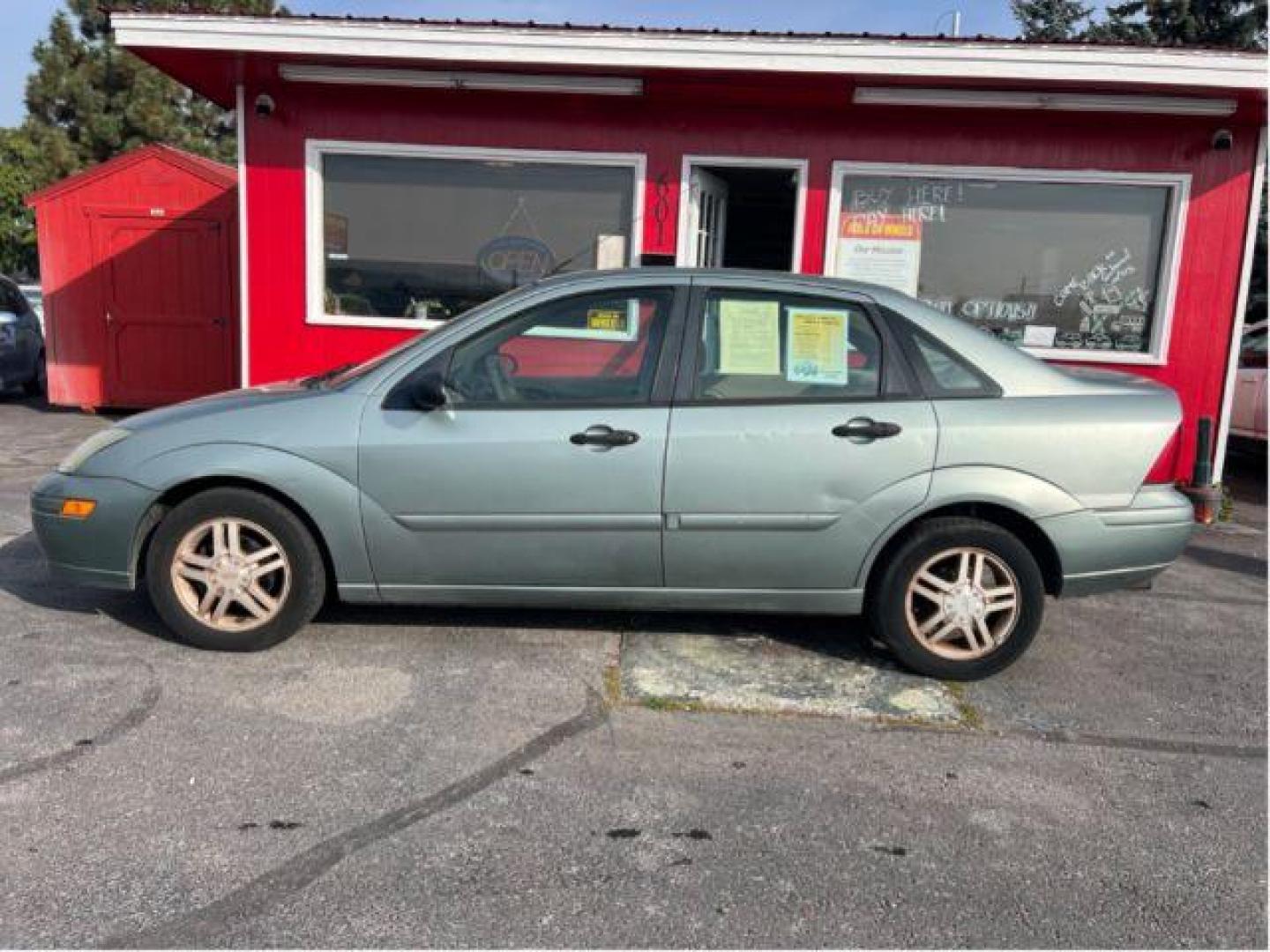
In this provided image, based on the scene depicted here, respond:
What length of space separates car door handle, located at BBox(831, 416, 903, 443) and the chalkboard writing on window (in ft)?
13.6

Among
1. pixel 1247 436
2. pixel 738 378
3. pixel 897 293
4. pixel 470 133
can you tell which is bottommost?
pixel 1247 436

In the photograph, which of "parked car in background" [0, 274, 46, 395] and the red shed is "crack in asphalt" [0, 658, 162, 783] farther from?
"parked car in background" [0, 274, 46, 395]

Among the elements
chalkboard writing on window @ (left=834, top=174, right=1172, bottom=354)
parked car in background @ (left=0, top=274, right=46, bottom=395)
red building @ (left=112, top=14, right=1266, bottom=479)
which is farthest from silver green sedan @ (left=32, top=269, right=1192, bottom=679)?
parked car in background @ (left=0, top=274, right=46, bottom=395)

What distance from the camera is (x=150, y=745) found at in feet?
10.8

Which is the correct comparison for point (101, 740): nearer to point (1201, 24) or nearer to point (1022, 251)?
point (1022, 251)

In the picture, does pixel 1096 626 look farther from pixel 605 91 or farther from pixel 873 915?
pixel 605 91

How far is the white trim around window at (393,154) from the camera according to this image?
24.9ft

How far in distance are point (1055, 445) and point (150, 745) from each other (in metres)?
3.46

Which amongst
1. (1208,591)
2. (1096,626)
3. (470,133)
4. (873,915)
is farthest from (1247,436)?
(873,915)

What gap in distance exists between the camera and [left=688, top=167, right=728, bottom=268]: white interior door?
7625 mm

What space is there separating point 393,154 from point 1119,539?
6023mm

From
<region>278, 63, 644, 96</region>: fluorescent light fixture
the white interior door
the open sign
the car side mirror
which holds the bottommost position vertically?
the car side mirror

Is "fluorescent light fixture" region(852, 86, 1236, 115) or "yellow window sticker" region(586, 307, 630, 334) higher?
"fluorescent light fixture" region(852, 86, 1236, 115)

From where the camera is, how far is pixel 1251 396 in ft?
31.1
